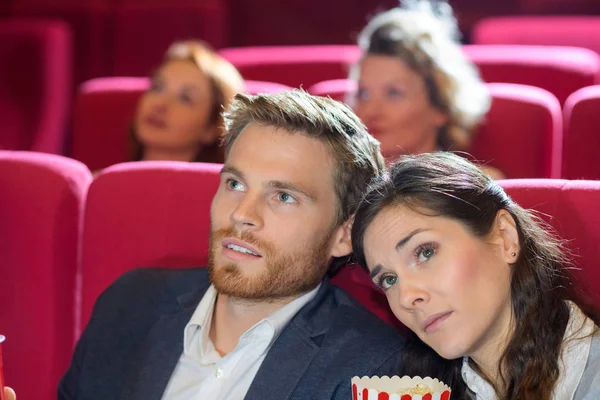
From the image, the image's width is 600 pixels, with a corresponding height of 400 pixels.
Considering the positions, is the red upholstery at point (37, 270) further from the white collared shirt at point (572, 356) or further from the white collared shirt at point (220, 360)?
the white collared shirt at point (572, 356)

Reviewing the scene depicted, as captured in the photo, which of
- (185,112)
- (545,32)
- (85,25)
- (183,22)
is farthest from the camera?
(85,25)

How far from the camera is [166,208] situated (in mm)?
1592

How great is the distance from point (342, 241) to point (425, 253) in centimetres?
26

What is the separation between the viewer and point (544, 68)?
8.41 feet

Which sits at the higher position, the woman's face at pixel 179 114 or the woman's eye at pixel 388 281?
the woman's eye at pixel 388 281

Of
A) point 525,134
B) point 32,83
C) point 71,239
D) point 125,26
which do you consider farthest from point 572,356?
point 125,26

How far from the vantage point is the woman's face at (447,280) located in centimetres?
122

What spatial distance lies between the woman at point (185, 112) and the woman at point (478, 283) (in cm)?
141

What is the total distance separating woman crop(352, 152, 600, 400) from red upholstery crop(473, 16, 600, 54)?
6.27ft

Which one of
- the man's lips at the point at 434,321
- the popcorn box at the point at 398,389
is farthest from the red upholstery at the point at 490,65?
the popcorn box at the point at 398,389

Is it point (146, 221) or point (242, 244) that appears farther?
point (146, 221)

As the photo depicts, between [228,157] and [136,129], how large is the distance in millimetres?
1217

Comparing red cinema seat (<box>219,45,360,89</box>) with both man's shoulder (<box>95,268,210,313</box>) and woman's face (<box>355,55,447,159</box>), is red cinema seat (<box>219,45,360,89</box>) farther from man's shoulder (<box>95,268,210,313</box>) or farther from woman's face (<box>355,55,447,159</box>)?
man's shoulder (<box>95,268,210,313</box>)

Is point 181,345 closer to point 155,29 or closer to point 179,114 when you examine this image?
point 179,114
